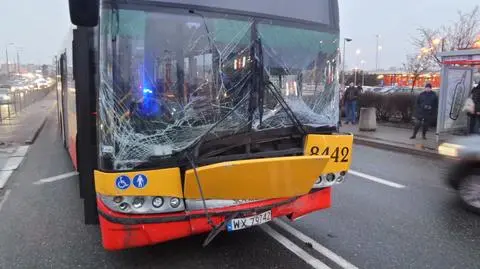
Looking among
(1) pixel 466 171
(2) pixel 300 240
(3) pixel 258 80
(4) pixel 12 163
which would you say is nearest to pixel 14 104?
(4) pixel 12 163

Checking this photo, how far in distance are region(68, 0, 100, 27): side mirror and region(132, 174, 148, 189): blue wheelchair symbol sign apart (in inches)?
50.1

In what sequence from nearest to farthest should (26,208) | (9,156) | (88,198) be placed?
1. (88,198)
2. (26,208)
3. (9,156)

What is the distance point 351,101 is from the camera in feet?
57.1

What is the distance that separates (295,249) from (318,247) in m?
0.26

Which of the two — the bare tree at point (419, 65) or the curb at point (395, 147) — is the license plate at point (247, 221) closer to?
the curb at point (395, 147)

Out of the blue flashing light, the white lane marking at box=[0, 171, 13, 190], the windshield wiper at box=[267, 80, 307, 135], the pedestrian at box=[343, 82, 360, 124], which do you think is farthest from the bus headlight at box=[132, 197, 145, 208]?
the pedestrian at box=[343, 82, 360, 124]

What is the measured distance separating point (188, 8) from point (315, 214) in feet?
10.6

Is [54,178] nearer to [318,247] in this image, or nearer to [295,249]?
[295,249]

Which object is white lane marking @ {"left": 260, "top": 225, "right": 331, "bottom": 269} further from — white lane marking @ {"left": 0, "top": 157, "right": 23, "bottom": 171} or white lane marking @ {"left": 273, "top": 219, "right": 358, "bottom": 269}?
white lane marking @ {"left": 0, "top": 157, "right": 23, "bottom": 171}

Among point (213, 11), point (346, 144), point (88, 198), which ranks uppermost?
point (213, 11)

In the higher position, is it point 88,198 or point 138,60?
point 138,60

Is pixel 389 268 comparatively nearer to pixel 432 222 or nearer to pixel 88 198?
pixel 432 222

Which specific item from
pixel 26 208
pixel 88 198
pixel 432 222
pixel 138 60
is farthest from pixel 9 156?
pixel 432 222

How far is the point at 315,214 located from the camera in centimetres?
578
